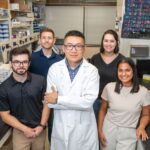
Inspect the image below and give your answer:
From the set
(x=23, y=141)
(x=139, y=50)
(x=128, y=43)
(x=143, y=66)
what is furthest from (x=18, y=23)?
(x=23, y=141)

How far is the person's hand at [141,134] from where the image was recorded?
5.08ft

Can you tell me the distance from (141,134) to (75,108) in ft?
1.53

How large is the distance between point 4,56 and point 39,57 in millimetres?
888

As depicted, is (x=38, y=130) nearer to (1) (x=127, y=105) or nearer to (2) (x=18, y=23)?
(1) (x=127, y=105)

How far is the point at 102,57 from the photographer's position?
7.05ft

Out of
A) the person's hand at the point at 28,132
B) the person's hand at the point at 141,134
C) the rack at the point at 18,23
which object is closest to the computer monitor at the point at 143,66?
the person's hand at the point at 141,134

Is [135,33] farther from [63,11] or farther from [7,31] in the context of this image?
[63,11]

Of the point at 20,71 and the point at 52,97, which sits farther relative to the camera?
the point at 20,71

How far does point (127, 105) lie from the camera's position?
5.38 feet

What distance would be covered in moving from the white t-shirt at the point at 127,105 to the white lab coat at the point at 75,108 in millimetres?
177

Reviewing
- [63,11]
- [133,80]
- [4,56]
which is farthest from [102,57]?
[63,11]

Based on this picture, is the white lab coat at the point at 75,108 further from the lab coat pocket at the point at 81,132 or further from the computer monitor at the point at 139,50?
the computer monitor at the point at 139,50

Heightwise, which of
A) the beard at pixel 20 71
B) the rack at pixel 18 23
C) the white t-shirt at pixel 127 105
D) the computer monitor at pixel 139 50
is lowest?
the white t-shirt at pixel 127 105

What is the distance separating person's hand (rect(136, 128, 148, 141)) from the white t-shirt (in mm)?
63
